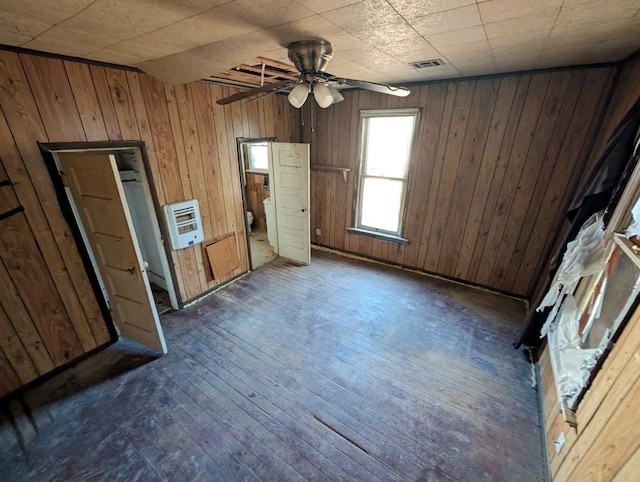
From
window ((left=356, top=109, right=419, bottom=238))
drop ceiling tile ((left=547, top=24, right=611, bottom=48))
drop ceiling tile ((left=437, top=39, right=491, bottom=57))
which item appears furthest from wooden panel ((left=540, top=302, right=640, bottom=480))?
window ((left=356, top=109, right=419, bottom=238))

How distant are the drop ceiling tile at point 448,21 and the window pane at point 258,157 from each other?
4182 mm

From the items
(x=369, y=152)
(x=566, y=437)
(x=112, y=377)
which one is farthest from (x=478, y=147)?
(x=112, y=377)

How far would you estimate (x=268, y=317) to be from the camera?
3006mm

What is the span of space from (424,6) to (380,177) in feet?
8.78

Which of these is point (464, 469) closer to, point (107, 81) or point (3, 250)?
point (3, 250)

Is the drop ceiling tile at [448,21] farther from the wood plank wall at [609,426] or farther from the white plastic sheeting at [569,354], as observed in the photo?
the white plastic sheeting at [569,354]

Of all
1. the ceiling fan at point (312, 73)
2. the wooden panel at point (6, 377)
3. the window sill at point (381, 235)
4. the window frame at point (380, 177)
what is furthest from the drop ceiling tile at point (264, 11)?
the window sill at point (381, 235)

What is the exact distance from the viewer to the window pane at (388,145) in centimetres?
356

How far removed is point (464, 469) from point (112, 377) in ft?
9.22

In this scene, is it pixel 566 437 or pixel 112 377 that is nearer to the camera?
pixel 566 437

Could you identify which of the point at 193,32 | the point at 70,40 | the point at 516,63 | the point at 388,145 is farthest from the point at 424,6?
the point at 388,145

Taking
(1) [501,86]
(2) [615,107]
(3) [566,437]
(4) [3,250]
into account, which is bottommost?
(3) [566,437]

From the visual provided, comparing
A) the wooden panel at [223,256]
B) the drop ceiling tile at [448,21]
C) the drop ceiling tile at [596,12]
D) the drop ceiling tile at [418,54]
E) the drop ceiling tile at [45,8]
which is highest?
the drop ceiling tile at [418,54]

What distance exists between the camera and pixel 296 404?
2.04 m
